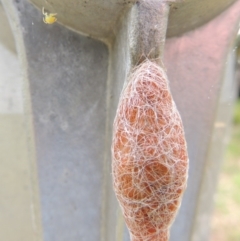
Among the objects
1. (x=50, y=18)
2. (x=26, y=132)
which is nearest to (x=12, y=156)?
(x=26, y=132)

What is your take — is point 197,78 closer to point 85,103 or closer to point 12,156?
point 85,103

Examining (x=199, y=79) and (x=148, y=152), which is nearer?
(x=148, y=152)

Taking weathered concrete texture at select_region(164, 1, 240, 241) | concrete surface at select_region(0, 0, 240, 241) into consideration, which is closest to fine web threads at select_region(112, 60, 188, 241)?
concrete surface at select_region(0, 0, 240, 241)

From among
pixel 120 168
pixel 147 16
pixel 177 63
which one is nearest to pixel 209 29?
pixel 177 63

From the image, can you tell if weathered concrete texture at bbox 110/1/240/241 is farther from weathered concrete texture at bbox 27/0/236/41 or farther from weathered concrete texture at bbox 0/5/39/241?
weathered concrete texture at bbox 0/5/39/241

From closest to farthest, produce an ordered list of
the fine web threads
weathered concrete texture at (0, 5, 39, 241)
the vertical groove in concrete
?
the fine web threads → the vertical groove in concrete → weathered concrete texture at (0, 5, 39, 241)

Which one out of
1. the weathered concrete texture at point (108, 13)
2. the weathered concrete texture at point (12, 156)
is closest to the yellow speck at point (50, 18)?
the weathered concrete texture at point (108, 13)

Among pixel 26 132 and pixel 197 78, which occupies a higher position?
pixel 197 78
